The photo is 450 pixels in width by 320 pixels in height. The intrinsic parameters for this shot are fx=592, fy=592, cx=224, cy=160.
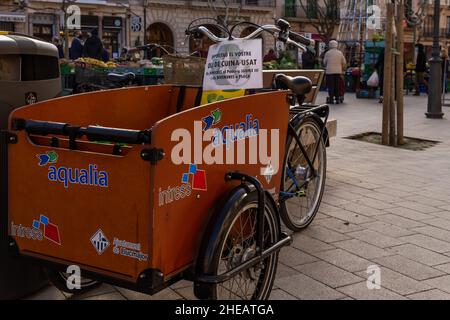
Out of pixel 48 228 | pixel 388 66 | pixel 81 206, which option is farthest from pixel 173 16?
pixel 81 206

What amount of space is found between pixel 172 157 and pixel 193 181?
20 cm

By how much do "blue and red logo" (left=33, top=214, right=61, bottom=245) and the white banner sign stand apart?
1489 millimetres

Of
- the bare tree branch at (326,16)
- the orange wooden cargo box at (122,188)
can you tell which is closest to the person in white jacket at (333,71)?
the orange wooden cargo box at (122,188)

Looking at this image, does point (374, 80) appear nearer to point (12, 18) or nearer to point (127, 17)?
point (12, 18)

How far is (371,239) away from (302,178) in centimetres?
67

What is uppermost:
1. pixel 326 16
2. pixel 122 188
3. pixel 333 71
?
pixel 326 16

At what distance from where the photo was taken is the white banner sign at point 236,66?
11.9ft

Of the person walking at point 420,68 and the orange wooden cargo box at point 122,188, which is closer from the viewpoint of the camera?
the orange wooden cargo box at point 122,188

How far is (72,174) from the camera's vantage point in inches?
98.9

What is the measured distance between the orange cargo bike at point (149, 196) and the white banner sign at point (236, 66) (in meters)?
0.46

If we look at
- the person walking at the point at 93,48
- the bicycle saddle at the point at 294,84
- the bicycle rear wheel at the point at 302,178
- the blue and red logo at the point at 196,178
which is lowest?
the bicycle rear wheel at the point at 302,178

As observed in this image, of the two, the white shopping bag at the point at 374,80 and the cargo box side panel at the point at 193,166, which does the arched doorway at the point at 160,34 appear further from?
the cargo box side panel at the point at 193,166

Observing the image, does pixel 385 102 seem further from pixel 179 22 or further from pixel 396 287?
pixel 179 22

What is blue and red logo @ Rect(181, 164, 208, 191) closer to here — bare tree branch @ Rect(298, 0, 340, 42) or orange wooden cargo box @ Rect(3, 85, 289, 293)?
orange wooden cargo box @ Rect(3, 85, 289, 293)
